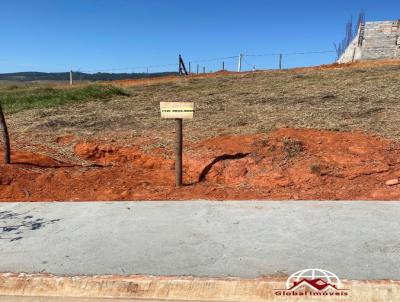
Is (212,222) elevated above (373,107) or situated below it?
below

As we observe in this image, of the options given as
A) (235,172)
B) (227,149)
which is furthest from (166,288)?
(227,149)

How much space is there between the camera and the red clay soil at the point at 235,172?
5.61 metres

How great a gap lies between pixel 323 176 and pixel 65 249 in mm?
3513

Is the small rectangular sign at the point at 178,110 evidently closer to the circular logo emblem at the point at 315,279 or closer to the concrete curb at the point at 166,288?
the concrete curb at the point at 166,288

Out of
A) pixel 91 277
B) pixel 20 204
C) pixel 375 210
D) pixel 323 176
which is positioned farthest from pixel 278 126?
pixel 91 277

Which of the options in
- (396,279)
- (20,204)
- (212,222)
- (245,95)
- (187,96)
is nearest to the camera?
(396,279)

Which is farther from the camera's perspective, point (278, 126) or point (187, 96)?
point (187, 96)

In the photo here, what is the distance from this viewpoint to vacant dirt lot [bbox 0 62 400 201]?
5789 millimetres

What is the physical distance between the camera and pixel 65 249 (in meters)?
3.88

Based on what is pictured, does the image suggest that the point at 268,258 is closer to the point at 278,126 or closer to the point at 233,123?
the point at 278,126

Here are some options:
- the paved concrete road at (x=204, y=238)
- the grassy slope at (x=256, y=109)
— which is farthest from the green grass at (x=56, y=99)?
the paved concrete road at (x=204, y=238)

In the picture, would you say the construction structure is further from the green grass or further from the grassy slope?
the green grass

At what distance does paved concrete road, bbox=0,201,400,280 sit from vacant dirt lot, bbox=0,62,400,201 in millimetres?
678

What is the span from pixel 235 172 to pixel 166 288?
3218 mm
